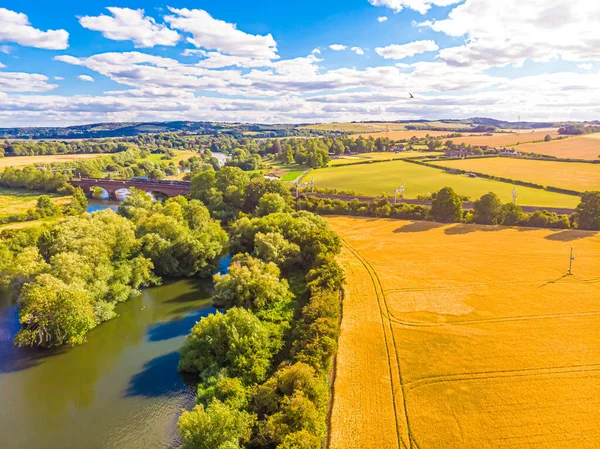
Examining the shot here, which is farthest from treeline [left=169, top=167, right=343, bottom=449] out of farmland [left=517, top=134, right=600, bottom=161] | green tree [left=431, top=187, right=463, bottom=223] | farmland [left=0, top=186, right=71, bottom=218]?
farmland [left=517, top=134, right=600, bottom=161]

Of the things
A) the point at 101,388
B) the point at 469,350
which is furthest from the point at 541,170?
the point at 101,388

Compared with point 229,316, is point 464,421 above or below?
below

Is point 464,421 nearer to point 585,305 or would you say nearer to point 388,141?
point 585,305

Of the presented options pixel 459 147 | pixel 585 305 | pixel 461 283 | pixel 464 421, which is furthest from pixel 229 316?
pixel 459 147

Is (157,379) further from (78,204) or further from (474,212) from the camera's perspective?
(78,204)

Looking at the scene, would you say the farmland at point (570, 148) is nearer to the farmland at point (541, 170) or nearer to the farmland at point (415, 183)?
the farmland at point (541, 170)

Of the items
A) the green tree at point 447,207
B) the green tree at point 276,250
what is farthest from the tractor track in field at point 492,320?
the green tree at point 447,207
